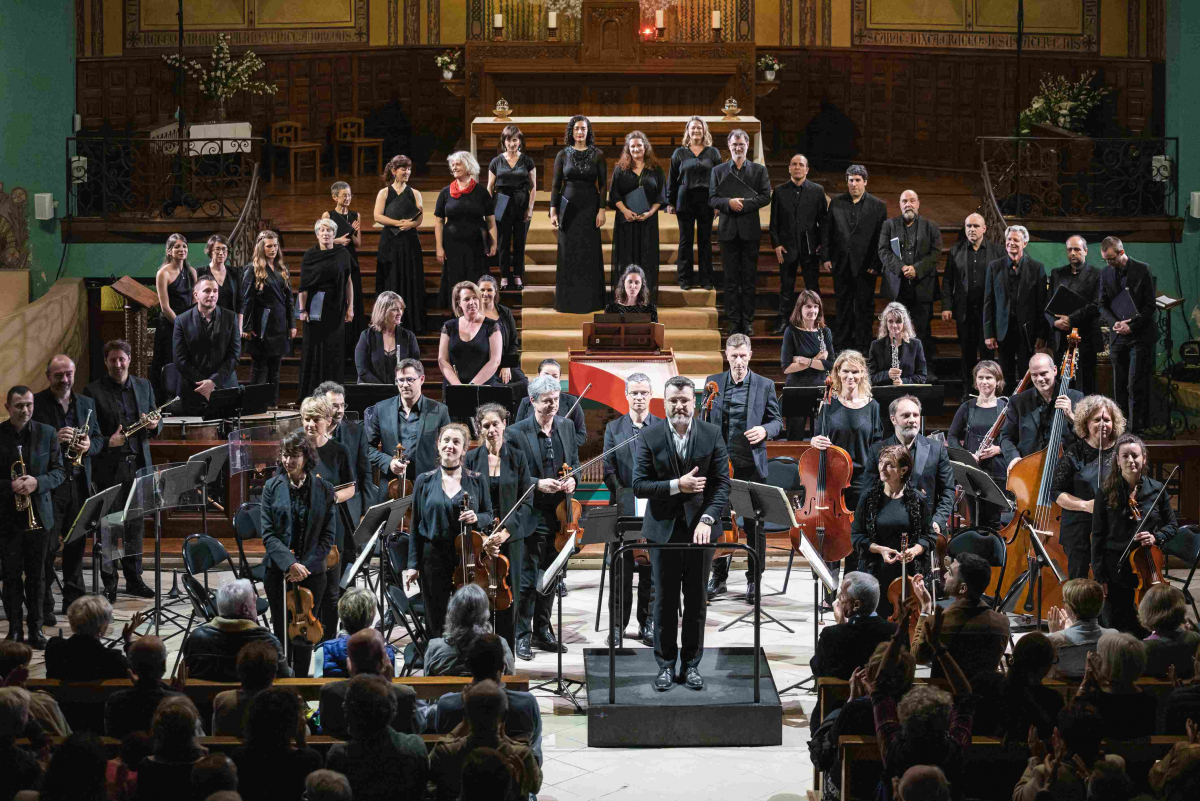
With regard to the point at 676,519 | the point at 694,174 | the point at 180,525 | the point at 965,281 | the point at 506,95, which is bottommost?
the point at 180,525

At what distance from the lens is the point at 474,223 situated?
1059 cm

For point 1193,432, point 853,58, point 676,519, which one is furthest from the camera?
point 853,58

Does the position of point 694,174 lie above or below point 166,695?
above

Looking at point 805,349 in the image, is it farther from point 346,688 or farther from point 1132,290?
point 346,688

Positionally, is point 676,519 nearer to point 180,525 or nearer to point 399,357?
point 399,357

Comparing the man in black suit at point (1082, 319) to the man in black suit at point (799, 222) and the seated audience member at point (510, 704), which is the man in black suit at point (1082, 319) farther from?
the seated audience member at point (510, 704)

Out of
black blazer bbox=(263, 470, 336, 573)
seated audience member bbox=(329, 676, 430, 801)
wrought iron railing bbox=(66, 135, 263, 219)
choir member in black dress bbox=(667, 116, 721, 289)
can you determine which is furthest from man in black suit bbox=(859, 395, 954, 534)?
wrought iron railing bbox=(66, 135, 263, 219)

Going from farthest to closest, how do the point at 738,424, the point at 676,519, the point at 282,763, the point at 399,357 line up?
the point at 399,357 → the point at 738,424 → the point at 676,519 → the point at 282,763

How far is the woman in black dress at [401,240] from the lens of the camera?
34.7 feet

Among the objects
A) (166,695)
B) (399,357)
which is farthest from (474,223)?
(166,695)

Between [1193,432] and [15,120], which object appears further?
[15,120]

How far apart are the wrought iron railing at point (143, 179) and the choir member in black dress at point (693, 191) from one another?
388 cm

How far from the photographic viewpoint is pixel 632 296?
1000 cm

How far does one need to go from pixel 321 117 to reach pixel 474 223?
6.59 meters
